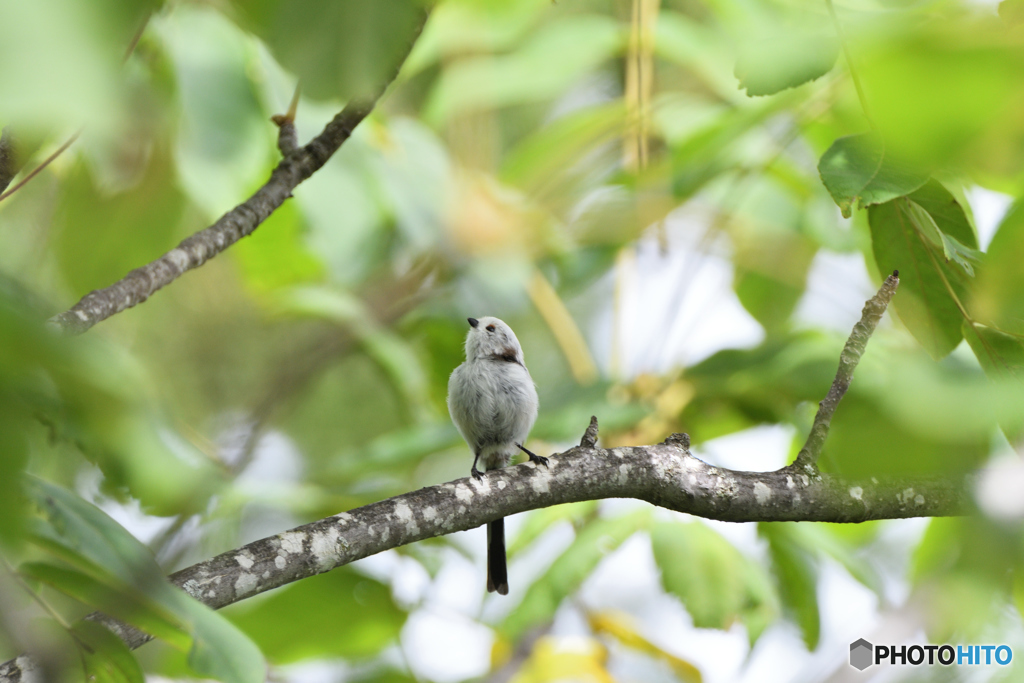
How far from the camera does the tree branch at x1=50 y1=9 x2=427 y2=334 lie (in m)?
1.93

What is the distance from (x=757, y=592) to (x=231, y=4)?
9.26ft

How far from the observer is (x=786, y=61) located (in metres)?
1.63

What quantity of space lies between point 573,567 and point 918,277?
167cm

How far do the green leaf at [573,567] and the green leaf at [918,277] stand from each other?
1.38 m

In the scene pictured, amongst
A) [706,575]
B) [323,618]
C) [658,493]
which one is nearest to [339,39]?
[658,493]

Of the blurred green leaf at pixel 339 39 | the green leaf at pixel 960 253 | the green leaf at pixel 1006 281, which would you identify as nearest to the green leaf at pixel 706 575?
the green leaf at pixel 960 253

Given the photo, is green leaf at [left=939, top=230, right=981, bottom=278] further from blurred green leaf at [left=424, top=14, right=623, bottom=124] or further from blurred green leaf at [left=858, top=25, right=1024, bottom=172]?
blurred green leaf at [left=424, top=14, right=623, bottom=124]

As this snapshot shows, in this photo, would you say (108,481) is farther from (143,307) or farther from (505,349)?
(143,307)

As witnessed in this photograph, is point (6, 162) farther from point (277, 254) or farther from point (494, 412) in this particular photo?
point (277, 254)

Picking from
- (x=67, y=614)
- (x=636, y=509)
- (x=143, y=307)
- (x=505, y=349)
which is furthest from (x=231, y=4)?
(x=143, y=307)

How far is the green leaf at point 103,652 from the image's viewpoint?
105 centimetres

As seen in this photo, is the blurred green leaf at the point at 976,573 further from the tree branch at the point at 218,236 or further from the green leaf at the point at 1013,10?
the tree branch at the point at 218,236

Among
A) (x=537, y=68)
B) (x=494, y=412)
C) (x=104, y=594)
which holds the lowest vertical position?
(x=104, y=594)

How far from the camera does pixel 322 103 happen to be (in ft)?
2.22
